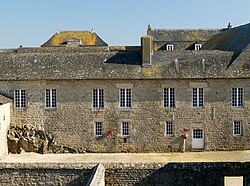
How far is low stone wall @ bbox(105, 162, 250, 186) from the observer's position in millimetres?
13852

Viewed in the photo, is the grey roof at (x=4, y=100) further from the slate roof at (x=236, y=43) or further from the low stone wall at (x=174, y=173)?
the slate roof at (x=236, y=43)

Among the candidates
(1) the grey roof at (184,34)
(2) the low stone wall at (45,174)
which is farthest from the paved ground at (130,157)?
(1) the grey roof at (184,34)

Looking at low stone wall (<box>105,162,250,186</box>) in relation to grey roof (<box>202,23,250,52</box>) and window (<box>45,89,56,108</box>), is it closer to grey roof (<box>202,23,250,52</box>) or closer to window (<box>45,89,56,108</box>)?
window (<box>45,89,56,108</box>)

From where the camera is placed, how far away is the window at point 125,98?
22.4 metres

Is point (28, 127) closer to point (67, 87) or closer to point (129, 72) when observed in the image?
point (67, 87)

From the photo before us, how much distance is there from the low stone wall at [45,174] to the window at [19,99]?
8.74 meters

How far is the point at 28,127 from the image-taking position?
2259cm

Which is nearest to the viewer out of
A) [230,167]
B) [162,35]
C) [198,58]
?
[230,167]

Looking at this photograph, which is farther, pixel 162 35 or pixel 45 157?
pixel 162 35

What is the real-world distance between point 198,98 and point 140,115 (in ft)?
12.4

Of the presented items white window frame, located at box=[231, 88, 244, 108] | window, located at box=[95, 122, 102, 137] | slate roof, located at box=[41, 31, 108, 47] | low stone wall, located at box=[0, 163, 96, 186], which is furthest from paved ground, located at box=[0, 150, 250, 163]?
slate roof, located at box=[41, 31, 108, 47]

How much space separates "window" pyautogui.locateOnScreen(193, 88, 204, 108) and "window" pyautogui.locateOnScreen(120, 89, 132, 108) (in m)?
4.02

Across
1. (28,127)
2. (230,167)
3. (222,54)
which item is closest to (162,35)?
(222,54)

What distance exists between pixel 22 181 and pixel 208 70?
13.4m
